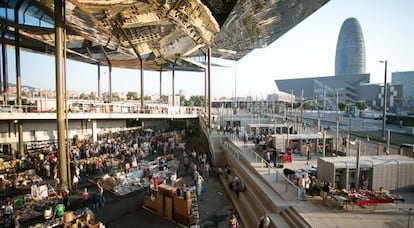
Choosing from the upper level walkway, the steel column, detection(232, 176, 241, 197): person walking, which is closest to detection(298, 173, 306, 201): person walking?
the upper level walkway

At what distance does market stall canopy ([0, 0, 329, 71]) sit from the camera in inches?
813

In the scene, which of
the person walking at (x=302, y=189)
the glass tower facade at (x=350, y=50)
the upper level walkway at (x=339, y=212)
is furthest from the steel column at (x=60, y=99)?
the glass tower facade at (x=350, y=50)

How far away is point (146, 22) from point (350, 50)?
559ft

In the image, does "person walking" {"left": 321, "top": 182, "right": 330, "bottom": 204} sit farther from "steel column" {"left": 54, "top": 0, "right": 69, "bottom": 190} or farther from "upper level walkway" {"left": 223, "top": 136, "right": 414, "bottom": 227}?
"steel column" {"left": 54, "top": 0, "right": 69, "bottom": 190}

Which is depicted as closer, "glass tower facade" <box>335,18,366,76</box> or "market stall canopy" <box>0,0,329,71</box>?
"market stall canopy" <box>0,0,329,71</box>

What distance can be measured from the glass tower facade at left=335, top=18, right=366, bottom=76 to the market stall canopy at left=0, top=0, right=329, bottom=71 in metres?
145

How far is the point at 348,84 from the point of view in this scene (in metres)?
99.1

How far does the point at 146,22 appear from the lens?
933 inches

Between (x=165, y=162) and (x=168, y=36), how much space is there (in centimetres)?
1848

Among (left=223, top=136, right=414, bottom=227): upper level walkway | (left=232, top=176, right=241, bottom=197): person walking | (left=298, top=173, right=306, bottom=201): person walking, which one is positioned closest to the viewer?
(left=223, top=136, right=414, bottom=227): upper level walkway

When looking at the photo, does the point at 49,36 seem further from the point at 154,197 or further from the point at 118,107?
the point at 154,197

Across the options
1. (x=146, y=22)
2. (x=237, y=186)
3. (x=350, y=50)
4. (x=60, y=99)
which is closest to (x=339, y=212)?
(x=237, y=186)

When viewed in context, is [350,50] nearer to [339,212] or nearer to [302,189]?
[302,189]

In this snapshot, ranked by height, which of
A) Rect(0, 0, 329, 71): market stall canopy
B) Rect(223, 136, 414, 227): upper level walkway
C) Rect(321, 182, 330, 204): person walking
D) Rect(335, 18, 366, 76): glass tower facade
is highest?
Rect(335, 18, 366, 76): glass tower facade
